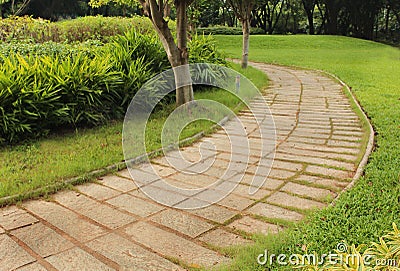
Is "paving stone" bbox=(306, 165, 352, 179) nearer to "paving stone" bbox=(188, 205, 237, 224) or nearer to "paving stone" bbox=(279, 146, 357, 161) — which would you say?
"paving stone" bbox=(279, 146, 357, 161)

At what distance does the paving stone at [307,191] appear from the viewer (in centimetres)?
321

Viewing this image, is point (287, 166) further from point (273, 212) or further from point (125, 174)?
point (125, 174)

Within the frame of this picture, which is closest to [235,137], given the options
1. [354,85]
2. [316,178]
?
[316,178]

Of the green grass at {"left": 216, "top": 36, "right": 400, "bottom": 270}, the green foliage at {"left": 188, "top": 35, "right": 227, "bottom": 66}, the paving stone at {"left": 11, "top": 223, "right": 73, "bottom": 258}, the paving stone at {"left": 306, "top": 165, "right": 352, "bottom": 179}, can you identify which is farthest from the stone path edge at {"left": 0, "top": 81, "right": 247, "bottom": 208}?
the green foliage at {"left": 188, "top": 35, "right": 227, "bottom": 66}

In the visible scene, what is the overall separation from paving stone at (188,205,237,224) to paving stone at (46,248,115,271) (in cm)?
88

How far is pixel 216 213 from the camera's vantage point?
9.78 feet

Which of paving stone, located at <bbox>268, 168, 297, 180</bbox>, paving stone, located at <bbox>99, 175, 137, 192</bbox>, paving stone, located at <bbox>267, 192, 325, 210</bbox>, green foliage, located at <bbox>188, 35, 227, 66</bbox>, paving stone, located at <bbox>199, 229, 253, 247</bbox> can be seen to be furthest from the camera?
green foliage, located at <bbox>188, 35, 227, 66</bbox>

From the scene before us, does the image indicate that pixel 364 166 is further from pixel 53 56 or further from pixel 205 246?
pixel 53 56

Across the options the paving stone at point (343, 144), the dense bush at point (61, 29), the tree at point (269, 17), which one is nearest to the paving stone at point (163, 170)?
the paving stone at point (343, 144)

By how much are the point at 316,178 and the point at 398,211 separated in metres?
0.91

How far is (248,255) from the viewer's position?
2.32m

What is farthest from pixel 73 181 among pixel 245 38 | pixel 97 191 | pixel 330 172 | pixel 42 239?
pixel 245 38

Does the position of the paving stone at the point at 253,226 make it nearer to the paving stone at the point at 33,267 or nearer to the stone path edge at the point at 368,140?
the stone path edge at the point at 368,140

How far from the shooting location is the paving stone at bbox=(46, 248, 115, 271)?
2.30 m
